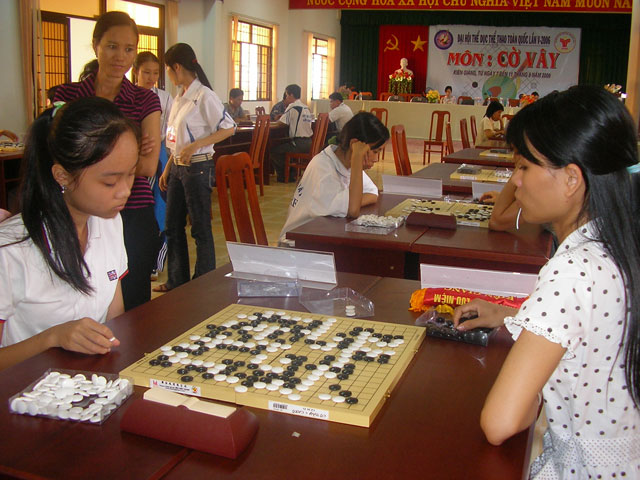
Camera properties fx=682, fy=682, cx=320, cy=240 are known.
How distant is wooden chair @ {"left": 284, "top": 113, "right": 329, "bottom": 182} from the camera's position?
8344 mm

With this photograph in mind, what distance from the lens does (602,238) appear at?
3.62 feet

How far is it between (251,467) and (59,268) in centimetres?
75

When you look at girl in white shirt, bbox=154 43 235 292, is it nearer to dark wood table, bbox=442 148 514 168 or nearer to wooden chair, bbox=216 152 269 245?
wooden chair, bbox=216 152 269 245

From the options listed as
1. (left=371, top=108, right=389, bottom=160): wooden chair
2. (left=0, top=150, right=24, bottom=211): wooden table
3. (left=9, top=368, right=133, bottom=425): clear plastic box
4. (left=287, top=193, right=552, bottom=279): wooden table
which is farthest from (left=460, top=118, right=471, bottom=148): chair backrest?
(left=9, top=368, right=133, bottom=425): clear plastic box

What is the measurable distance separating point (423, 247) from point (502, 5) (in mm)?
6868

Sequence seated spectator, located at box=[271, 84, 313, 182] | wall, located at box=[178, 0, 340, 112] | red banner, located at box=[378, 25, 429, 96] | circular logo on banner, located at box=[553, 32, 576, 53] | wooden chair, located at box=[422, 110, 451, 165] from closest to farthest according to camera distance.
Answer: seated spectator, located at box=[271, 84, 313, 182], wall, located at box=[178, 0, 340, 112], wooden chair, located at box=[422, 110, 451, 165], circular logo on banner, located at box=[553, 32, 576, 53], red banner, located at box=[378, 25, 429, 96]

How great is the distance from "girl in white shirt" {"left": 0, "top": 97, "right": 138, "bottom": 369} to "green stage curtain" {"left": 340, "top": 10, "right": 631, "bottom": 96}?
1521 centimetres

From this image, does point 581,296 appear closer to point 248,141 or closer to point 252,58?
point 248,141

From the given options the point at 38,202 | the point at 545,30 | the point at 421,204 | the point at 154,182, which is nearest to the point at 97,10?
the point at 154,182

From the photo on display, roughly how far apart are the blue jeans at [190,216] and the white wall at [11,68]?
3.69m

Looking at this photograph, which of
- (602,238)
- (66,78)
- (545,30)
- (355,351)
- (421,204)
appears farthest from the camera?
(545,30)

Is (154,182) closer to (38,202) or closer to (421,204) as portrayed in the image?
(421,204)

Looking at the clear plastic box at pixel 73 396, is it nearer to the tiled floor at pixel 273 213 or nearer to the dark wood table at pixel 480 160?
the tiled floor at pixel 273 213

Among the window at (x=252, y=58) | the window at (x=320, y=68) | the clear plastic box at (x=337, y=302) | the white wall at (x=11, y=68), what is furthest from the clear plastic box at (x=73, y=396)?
the window at (x=320, y=68)
